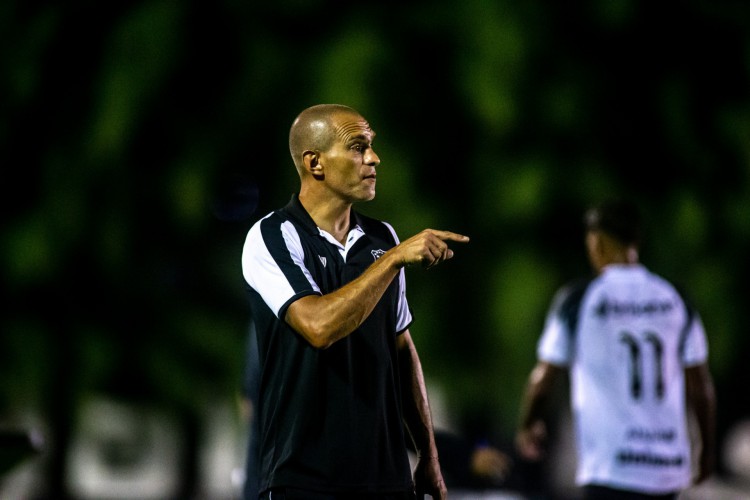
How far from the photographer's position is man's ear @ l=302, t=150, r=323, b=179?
3316 millimetres

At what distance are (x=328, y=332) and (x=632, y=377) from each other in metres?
2.39

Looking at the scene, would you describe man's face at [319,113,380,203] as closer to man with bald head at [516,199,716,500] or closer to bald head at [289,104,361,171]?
bald head at [289,104,361,171]

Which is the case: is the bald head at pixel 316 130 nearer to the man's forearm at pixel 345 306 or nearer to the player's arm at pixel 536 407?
the man's forearm at pixel 345 306

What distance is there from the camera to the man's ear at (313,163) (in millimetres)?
3316

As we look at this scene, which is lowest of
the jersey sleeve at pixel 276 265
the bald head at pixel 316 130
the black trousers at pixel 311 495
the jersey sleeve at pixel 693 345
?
the black trousers at pixel 311 495

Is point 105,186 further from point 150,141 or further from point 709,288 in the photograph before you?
point 709,288

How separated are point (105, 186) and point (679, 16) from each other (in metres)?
4.02

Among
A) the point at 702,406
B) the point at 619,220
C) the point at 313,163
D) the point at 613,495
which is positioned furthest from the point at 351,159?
the point at 702,406

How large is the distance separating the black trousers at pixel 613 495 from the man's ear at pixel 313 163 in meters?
2.37

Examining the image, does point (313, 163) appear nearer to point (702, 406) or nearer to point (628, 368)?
point (628, 368)

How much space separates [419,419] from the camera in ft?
11.4

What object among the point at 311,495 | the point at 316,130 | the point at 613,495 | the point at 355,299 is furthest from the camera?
the point at 613,495

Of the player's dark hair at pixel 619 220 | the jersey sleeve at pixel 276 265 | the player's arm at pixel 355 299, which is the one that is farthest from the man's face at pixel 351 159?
the player's dark hair at pixel 619 220

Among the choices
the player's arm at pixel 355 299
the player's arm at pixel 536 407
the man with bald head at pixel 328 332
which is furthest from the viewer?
the player's arm at pixel 536 407
